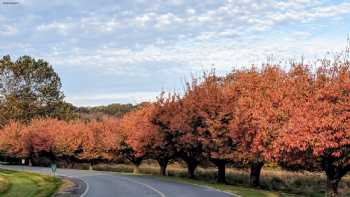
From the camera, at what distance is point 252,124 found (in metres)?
37.9

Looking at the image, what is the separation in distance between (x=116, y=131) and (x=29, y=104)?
75.9 m

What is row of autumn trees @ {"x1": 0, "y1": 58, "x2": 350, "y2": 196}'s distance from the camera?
2817 cm

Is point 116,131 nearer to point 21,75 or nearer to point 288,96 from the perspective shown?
point 288,96

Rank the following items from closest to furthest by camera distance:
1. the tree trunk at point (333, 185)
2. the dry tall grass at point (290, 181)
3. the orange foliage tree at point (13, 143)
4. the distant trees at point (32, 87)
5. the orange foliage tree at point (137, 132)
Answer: the tree trunk at point (333, 185) → the dry tall grass at point (290, 181) → the orange foliage tree at point (137, 132) → the orange foliage tree at point (13, 143) → the distant trees at point (32, 87)

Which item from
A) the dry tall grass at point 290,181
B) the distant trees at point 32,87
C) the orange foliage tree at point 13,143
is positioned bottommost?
the dry tall grass at point 290,181

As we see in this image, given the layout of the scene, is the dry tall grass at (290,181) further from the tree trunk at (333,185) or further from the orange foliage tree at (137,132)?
the orange foliage tree at (137,132)

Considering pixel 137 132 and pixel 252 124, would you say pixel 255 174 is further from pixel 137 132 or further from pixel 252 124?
pixel 137 132

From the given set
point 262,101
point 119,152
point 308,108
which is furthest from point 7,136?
point 308,108

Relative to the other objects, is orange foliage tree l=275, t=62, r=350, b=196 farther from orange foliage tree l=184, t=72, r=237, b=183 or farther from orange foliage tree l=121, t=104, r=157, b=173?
orange foliage tree l=121, t=104, r=157, b=173

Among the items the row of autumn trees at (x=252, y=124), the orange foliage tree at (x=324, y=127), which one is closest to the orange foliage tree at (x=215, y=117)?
the row of autumn trees at (x=252, y=124)

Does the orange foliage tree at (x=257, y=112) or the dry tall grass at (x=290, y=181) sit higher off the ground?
the orange foliage tree at (x=257, y=112)

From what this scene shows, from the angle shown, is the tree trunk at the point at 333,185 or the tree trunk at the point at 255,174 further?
the tree trunk at the point at 255,174

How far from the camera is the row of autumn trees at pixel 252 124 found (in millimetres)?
28172

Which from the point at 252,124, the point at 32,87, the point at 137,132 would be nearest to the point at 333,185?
the point at 252,124
